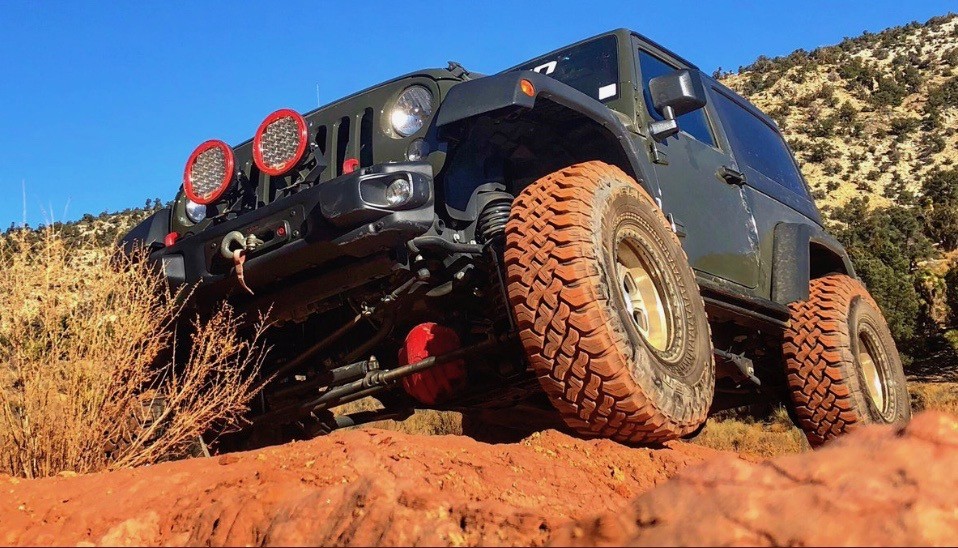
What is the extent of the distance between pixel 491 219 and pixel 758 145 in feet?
10.6

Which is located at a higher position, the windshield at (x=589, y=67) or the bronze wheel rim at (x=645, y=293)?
the windshield at (x=589, y=67)

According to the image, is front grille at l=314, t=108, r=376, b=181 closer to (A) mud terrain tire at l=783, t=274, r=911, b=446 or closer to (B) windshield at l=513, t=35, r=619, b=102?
(B) windshield at l=513, t=35, r=619, b=102

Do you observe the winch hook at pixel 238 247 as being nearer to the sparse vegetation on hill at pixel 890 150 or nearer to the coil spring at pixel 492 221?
the coil spring at pixel 492 221

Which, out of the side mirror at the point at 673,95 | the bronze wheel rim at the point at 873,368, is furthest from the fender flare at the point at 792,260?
the side mirror at the point at 673,95

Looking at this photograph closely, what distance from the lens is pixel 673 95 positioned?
4.76 m

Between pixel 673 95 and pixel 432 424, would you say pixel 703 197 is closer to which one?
pixel 673 95

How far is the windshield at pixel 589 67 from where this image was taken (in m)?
5.11

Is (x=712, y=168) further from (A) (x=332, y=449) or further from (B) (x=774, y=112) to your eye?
(B) (x=774, y=112)

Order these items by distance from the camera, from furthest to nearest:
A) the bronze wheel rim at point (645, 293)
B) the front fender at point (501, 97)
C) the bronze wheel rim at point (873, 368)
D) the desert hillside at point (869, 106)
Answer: the desert hillside at point (869, 106) → the bronze wheel rim at point (873, 368) → the bronze wheel rim at point (645, 293) → the front fender at point (501, 97)

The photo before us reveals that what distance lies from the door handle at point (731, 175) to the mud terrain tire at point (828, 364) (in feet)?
2.77

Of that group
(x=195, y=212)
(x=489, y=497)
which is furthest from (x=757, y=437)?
(x=489, y=497)

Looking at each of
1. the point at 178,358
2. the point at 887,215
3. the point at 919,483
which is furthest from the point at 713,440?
the point at 887,215

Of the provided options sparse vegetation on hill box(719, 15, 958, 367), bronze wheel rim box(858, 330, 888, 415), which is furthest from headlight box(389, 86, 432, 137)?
sparse vegetation on hill box(719, 15, 958, 367)

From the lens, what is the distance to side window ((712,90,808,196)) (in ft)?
20.3
